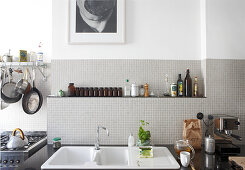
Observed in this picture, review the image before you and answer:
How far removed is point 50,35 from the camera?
86.4 inches

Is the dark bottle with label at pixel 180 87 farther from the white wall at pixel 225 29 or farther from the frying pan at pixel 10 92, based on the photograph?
the frying pan at pixel 10 92

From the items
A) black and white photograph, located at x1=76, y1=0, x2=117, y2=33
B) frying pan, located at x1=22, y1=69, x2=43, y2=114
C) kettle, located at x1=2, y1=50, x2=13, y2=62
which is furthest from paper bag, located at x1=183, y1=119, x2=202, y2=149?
kettle, located at x1=2, y1=50, x2=13, y2=62

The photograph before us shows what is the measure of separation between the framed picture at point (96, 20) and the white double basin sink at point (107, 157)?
44.3 inches

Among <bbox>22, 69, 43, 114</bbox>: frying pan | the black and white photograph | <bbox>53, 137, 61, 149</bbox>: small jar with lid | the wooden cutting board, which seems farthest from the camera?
<bbox>22, 69, 43, 114</bbox>: frying pan

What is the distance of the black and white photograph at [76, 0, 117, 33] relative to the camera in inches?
77.6

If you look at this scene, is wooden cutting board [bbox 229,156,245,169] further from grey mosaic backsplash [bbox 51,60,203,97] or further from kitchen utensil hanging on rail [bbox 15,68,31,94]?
kitchen utensil hanging on rail [bbox 15,68,31,94]

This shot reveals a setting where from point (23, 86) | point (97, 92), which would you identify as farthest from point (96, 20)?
point (23, 86)

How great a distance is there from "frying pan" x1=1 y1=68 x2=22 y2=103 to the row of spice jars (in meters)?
0.71

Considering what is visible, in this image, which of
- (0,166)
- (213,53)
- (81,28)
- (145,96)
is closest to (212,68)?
(213,53)

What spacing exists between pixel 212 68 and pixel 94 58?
4.14 feet

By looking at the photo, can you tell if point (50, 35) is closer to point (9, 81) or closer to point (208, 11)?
point (9, 81)

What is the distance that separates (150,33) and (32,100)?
5.11 ft

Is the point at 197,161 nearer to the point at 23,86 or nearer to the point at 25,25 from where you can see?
the point at 23,86

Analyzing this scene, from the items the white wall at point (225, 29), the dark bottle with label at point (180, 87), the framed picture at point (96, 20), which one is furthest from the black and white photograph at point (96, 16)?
the white wall at point (225, 29)
